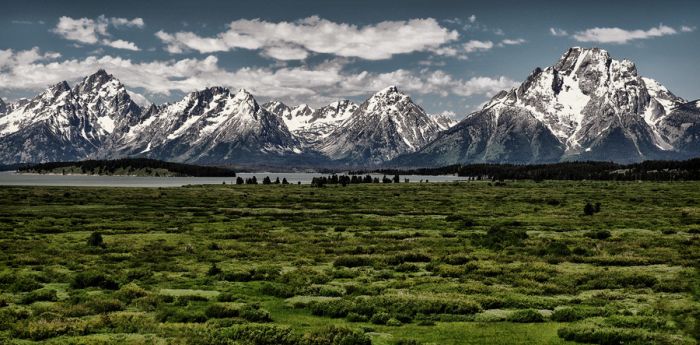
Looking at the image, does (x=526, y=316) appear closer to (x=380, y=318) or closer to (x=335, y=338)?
(x=380, y=318)

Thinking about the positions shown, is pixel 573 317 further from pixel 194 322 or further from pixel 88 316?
pixel 88 316

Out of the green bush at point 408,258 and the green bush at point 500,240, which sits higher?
the green bush at point 500,240

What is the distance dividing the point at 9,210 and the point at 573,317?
10480 centimetres

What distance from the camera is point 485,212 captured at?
4262 inches

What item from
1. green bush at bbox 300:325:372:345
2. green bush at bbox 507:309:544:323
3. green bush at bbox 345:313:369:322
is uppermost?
green bush at bbox 300:325:372:345

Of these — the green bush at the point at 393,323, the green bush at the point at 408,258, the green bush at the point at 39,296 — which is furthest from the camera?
the green bush at the point at 408,258

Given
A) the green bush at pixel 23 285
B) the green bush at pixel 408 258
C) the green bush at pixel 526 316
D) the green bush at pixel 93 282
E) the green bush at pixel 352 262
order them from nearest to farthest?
the green bush at pixel 526 316
the green bush at pixel 23 285
the green bush at pixel 93 282
the green bush at pixel 352 262
the green bush at pixel 408 258

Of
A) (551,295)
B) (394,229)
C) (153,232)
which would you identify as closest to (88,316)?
(551,295)

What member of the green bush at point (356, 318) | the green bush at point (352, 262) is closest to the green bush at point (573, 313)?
the green bush at point (356, 318)

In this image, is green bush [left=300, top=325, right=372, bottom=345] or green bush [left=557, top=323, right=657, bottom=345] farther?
green bush [left=557, top=323, right=657, bottom=345]

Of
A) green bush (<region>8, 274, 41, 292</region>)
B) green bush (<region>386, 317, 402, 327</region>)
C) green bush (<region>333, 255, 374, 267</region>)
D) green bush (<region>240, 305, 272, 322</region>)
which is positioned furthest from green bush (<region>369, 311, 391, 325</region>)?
green bush (<region>8, 274, 41, 292</region>)

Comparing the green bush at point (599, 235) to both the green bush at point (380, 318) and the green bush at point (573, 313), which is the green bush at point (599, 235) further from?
the green bush at point (380, 318)

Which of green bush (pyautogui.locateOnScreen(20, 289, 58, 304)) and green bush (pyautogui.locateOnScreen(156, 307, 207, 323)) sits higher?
green bush (pyautogui.locateOnScreen(156, 307, 207, 323))

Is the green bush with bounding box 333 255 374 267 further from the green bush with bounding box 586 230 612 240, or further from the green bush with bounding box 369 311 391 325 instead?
the green bush with bounding box 586 230 612 240
